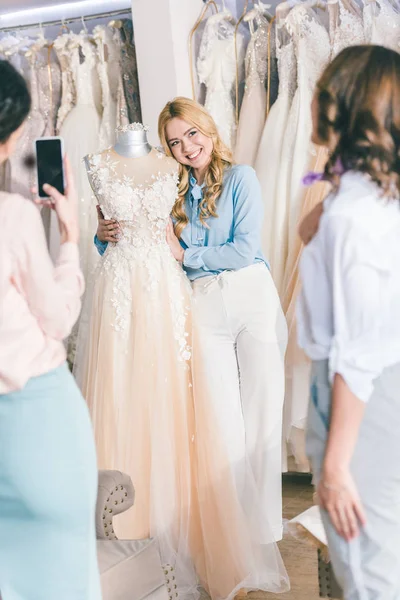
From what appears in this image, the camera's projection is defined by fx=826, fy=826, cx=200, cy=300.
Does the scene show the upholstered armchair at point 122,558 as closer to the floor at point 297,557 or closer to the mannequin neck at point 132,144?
the floor at point 297,557

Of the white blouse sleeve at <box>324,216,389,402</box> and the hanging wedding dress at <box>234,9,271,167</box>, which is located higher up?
the hanging wedding dress at <box>234,9,271,167</box>

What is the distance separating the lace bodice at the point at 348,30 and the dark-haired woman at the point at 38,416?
6.76 feet

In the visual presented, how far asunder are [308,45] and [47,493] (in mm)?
2412

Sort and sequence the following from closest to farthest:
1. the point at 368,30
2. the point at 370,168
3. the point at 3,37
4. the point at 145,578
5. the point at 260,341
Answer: the point at 370,168, the point at 145,578, the point at 260,341, the point at 368,30, the point at 3,37

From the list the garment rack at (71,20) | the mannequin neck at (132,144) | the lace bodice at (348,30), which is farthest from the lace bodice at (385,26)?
the garment rack at (71,20)

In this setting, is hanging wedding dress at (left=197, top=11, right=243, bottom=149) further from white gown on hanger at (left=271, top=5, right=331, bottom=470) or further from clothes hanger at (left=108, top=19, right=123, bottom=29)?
clothes hanger at (left=108, top=19, right=123, bottom=29)

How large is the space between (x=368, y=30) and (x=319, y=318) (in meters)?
A: 2.30

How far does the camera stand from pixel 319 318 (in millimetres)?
1241

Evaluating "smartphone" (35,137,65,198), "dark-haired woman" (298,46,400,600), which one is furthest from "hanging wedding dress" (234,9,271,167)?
"dark-haired woman" (298,46,400,600)

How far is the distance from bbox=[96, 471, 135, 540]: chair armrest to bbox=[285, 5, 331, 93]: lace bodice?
1871mm

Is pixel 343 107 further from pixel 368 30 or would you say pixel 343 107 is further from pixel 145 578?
pixel 368 30

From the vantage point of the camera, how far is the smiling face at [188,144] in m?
2.82

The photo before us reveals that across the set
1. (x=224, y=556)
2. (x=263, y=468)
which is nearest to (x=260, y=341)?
(x=263, y=468)

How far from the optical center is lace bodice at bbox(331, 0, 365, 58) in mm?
3242
